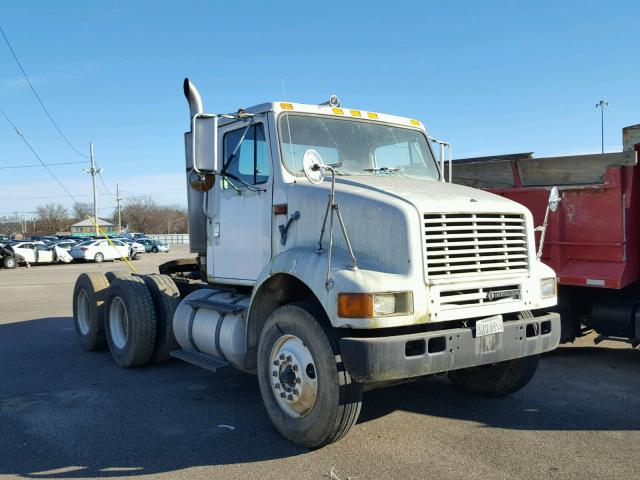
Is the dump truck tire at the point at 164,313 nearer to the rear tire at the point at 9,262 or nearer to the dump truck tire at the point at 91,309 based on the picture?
the dump truck tire at the point at 91,309

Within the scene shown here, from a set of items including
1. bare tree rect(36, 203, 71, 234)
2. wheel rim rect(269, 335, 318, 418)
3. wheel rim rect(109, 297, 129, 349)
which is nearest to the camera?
wheel rim rect(269, 335, 318, 418)

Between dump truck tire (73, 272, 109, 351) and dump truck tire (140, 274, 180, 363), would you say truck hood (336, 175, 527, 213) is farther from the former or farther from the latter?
dump truck tire (73, 272, 109, 351)

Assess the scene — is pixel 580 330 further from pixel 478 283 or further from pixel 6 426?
pixel 6 426

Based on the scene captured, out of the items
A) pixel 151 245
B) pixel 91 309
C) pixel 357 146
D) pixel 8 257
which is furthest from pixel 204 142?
pixel 151 245

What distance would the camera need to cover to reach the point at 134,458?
14.0 ft

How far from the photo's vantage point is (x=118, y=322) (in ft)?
25.1

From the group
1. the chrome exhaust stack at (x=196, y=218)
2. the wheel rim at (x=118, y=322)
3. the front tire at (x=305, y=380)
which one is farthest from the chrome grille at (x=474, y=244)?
the wheel rim at (x=118, y=322)

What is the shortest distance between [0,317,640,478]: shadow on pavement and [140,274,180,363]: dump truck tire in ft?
0.77

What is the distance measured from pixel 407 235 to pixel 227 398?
112 inches

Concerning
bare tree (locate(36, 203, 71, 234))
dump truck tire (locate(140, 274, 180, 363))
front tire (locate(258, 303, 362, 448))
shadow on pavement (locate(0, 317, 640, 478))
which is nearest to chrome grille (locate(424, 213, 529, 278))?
front tire (locate(258, 303, 362, 448))

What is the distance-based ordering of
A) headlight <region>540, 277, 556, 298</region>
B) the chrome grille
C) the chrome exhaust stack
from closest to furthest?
the chrome grille
headlight <region>540, 277, 556, 298</region>
the chrome exhaust stack

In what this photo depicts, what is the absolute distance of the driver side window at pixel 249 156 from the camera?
207 inches

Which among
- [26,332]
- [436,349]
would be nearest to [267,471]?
[436,349]

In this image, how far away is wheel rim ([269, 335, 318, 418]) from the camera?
4.29 m
